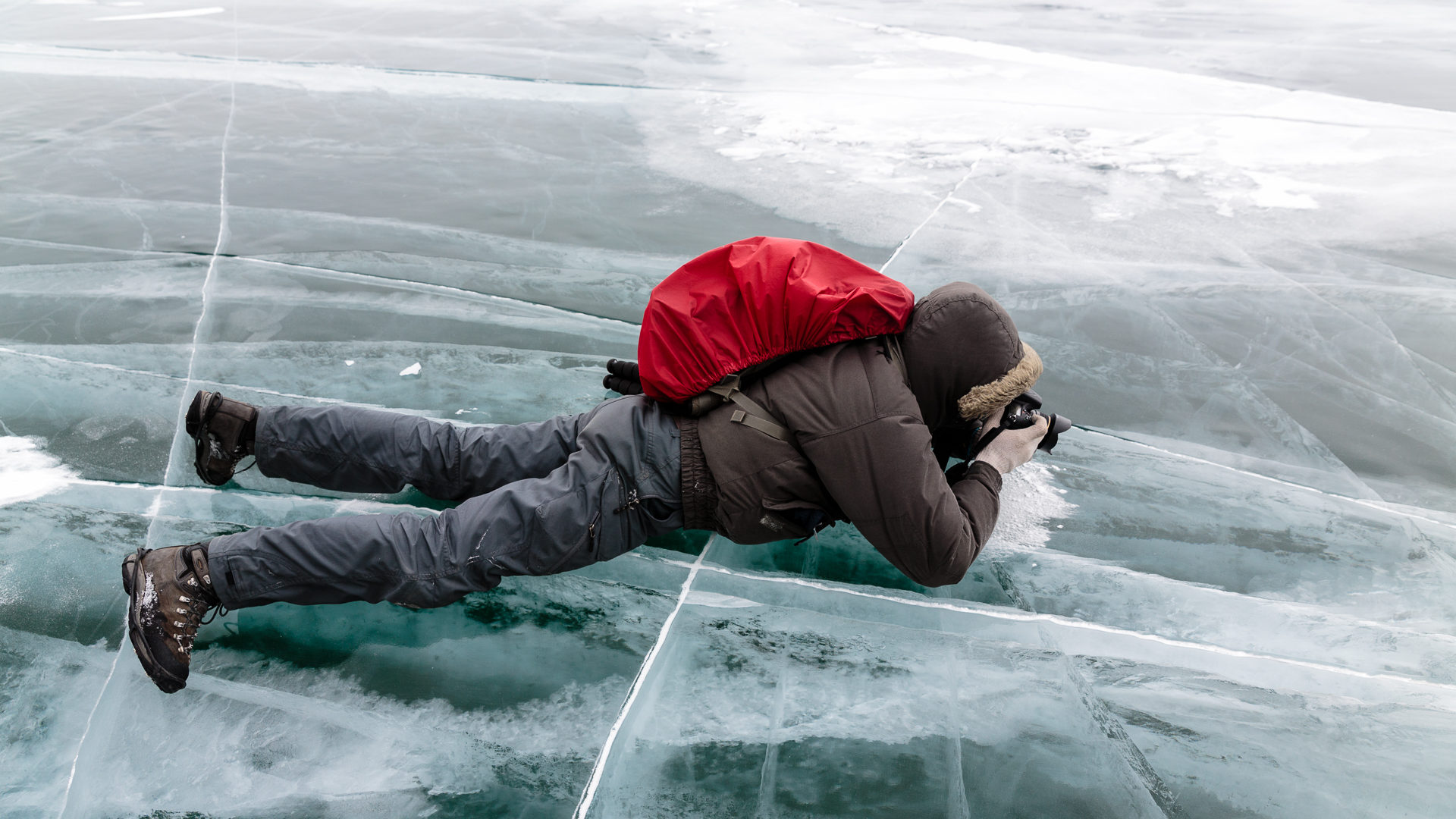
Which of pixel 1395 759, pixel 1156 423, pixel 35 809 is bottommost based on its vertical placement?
pixel 35 809

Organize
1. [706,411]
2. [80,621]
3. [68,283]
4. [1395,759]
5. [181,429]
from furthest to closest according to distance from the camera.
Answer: [68,283]
[181,429]
[80,621]
[706,411]
[1395,759]

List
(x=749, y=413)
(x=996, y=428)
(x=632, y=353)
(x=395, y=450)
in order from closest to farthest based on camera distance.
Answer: (x=749, y=413)
(x=996, y=428)
(x=395, y=450)
(x=632, y=353)

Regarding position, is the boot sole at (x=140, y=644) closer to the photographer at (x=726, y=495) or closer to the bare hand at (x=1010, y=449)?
the photographer at (x=726, y=495)

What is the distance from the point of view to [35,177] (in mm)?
4102

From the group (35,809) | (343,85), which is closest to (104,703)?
(35,809)

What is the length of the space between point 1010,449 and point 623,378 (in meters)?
0.97

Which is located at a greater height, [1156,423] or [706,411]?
[706,411]

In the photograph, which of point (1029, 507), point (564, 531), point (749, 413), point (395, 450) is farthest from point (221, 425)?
point (1029, 507)

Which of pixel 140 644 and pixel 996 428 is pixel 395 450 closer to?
pixel 140 644

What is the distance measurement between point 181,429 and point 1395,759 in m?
3.00

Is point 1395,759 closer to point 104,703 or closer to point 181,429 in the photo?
point 104,703

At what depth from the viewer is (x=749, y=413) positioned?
1743 millimetres

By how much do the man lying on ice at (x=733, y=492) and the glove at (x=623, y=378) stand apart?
13.9 inches

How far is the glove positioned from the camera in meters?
2.29
